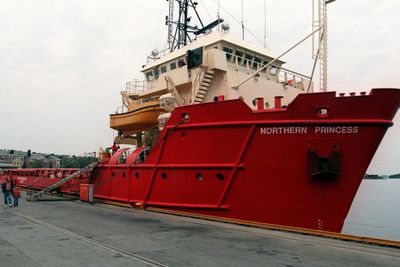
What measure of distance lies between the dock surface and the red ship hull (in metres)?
0.83

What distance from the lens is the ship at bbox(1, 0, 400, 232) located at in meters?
8.20

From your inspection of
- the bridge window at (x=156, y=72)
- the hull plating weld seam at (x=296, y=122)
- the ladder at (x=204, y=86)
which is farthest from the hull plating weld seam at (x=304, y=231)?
the bridge window at (x=156, y=72)

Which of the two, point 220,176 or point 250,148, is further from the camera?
point 220,176

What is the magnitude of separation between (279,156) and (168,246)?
356 cm

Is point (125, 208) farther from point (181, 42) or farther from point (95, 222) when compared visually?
point (181, 42)

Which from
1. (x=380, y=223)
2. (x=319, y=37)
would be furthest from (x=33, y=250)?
(x=380, y=223)

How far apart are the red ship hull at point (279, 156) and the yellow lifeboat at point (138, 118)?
9.04 ft

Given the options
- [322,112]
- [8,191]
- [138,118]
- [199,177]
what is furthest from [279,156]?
[8,191]

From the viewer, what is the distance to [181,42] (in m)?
19.8

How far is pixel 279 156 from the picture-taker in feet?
28.7

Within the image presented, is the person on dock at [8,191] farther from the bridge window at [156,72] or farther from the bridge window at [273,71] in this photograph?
the bridge window at [273,71]

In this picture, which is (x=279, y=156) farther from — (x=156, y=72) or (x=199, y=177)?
(x=156, y=72)

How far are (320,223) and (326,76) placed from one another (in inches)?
148

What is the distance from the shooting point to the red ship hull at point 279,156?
8.17m
